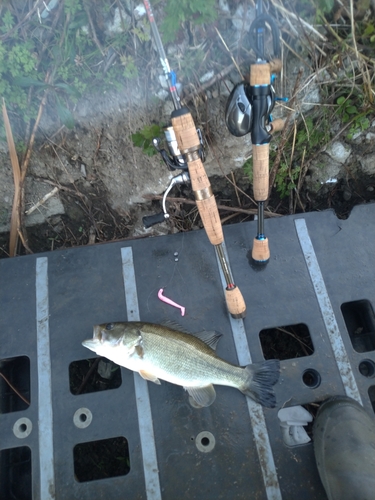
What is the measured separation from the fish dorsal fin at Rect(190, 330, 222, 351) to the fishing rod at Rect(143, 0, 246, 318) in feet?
0.71

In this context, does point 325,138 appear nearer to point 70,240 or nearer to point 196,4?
point 196,4

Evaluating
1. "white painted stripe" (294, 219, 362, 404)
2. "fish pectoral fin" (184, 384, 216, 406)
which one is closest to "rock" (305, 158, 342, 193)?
"white painted stripe" (294, 219, 362, 404)

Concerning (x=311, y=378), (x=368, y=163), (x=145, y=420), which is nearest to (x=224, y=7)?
(x=368, y=163)

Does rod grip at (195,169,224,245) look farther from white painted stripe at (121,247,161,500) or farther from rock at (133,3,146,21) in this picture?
rock at (133,3,146,21)

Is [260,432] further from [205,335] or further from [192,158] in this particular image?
[192,158]

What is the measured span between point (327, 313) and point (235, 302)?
66 cm

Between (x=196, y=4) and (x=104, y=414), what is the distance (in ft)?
8.47

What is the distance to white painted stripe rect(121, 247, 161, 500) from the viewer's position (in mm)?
2219

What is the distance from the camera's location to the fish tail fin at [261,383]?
7.45 feet

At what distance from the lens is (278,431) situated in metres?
2.29

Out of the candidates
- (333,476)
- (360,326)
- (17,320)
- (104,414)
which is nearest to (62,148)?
(17,320)

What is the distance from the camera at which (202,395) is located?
2281 millimetres

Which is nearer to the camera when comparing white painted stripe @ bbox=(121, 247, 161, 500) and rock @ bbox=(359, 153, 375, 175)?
white painted stripe @ bbox=(121, 247, 161, 500)

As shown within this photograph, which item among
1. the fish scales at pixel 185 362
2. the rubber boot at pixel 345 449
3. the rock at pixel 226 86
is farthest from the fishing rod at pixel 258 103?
the rubber boot at pixel 345 449
